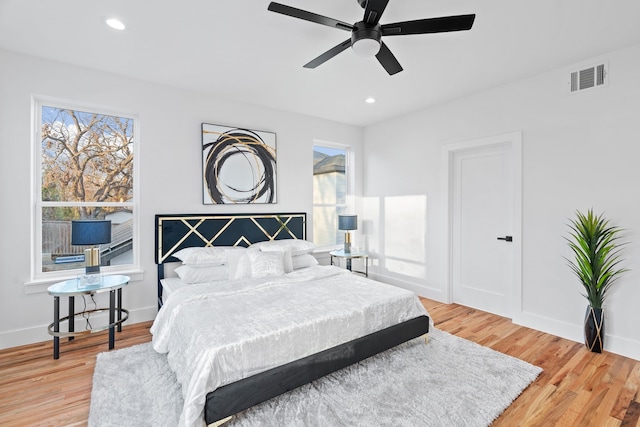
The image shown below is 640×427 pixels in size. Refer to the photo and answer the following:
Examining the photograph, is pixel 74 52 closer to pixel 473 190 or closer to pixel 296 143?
pixel 296 143

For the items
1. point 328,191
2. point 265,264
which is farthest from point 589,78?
point 265,264

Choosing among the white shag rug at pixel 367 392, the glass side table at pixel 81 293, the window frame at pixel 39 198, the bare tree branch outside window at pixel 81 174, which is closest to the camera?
the white shag rug at pixel 367 392

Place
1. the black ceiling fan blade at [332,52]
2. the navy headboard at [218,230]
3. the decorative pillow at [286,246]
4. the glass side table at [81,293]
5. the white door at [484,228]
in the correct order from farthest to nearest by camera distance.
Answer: the decorative pillow at [286,246]
the white door at [484,228]
the navy headboard at [218,230]
the glass side table at [81,293]
the black ceiling fan blade at [332,52]

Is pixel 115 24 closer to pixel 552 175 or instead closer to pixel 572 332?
pixel 552 175

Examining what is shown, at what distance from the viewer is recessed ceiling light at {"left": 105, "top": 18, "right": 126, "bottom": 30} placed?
7.82 feet

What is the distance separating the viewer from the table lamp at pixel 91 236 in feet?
9.23

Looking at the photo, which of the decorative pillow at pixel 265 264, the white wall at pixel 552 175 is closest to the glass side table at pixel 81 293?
the decorative pillow at pixel 265 264

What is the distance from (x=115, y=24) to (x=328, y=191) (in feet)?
11.6

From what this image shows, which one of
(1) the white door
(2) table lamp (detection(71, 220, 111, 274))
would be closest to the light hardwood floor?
(1) the white door

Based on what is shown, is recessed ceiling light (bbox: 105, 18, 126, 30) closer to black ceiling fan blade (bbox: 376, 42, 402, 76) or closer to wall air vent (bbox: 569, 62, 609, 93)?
black ceiling fan blade (bbox: 376, 42, 402, 76)

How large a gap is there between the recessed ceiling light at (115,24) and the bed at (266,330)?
1917mm

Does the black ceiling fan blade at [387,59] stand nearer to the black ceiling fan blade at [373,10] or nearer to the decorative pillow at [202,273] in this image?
the black ceiling fan blade at [373,10]

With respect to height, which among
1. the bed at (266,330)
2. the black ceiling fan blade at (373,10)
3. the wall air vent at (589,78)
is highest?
the wall air vent at (589,78)

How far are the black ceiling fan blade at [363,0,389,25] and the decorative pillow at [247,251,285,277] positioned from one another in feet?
8.06
